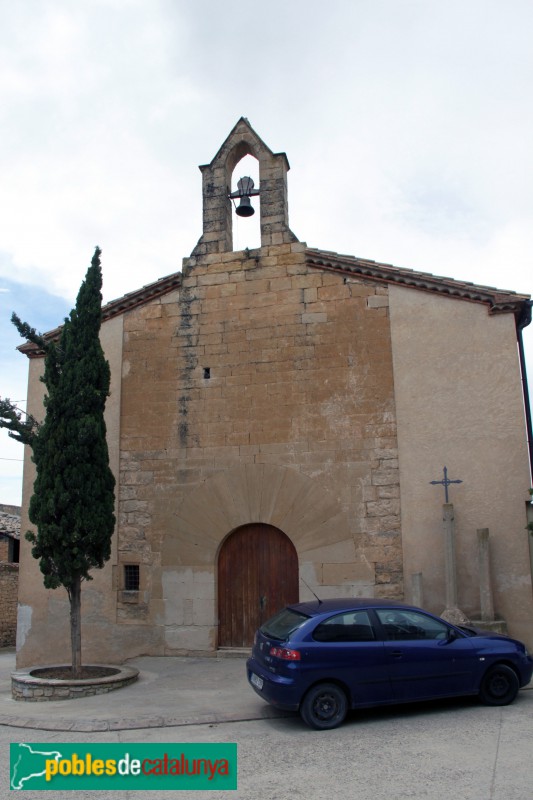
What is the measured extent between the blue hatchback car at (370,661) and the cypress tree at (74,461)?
3006 mm

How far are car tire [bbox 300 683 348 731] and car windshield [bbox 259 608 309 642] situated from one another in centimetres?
60

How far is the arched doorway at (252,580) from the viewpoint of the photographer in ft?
36.5

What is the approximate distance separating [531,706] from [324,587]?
12.9 ft

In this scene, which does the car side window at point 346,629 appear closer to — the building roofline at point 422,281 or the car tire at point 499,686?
the car tire at point 499,686

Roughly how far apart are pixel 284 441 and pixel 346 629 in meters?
4.60

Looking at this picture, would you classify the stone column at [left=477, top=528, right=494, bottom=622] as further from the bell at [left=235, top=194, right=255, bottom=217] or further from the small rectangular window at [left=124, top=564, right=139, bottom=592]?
the bell at [left=235, top=194, right=255, bottom=217]

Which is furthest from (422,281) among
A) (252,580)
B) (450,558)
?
(252,580)

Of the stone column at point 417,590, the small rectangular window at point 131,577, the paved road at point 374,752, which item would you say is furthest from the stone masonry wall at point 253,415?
the paved road at point 374,752

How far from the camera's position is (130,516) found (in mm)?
11852

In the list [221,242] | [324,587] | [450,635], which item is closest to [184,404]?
[221,242]

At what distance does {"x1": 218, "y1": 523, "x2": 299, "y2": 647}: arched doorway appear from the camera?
11.1 meters

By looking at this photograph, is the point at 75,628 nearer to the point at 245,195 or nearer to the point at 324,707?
the point at 324,707

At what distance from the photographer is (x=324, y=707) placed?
6883mm

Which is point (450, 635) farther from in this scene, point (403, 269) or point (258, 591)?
point (403, 269)
